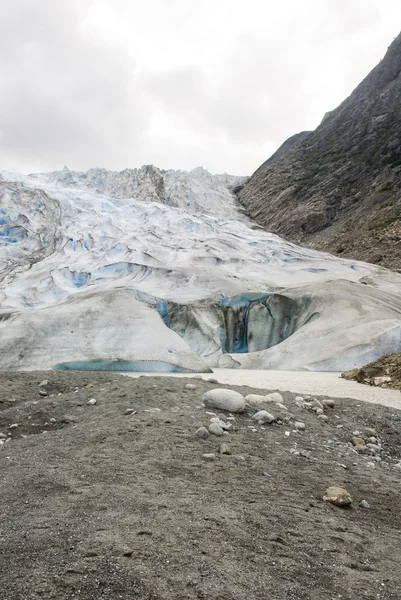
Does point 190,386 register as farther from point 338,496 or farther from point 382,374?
point 382,374

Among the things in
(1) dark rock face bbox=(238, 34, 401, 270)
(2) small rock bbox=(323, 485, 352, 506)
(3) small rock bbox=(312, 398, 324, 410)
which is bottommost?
(3) small rock bbox=(312, 398, 324, 410)

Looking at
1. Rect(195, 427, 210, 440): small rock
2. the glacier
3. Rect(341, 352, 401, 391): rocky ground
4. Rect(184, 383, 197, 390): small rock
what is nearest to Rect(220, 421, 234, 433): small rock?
Rect(195, 427, 210, 440): small rock

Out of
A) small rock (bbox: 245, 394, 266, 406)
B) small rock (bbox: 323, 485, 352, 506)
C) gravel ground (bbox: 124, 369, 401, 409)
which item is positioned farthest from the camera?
gravel ground (bbox: 124, 369, 401, 409)

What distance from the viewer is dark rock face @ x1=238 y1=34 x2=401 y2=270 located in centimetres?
2509

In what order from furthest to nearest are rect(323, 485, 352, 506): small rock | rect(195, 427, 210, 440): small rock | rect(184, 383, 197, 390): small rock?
rect(184, 383, 197, 390): small rock, rect(195, 427, 210, 440): small rock, rect(323, 485, 352, 506): small rock

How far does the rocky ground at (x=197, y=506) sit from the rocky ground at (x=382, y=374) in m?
3.04

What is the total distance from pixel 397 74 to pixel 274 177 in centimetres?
1261

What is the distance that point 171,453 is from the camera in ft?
11.0

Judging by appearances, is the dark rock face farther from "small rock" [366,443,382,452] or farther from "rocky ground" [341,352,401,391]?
"small rock" [366,443,382,452]

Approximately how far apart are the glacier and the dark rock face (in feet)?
19.6

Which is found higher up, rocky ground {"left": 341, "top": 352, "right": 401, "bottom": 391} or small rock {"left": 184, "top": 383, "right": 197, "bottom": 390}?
small rock {"left": 184, "top": 383, "right": 197, "bottom": 390}

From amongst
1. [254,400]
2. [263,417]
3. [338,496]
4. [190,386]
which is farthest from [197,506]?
[190,386]

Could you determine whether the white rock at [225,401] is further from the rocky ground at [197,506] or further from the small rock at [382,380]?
the small rock at [382,380]

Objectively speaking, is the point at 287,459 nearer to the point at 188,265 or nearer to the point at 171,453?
the point at 171,453
